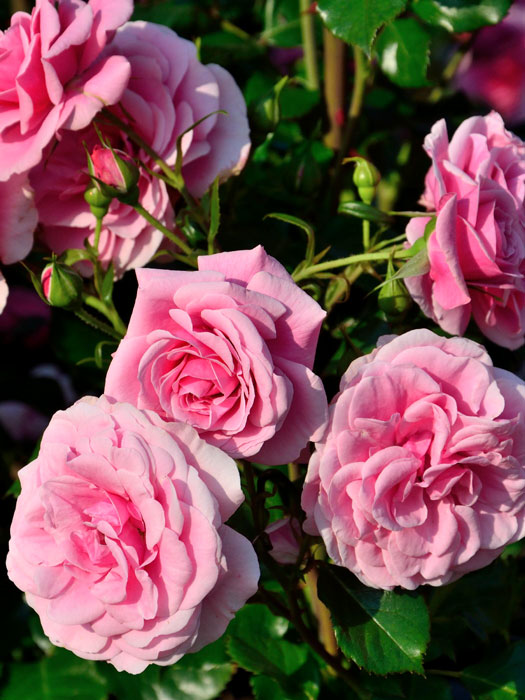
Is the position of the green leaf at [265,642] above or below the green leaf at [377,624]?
below

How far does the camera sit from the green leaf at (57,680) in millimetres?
1107

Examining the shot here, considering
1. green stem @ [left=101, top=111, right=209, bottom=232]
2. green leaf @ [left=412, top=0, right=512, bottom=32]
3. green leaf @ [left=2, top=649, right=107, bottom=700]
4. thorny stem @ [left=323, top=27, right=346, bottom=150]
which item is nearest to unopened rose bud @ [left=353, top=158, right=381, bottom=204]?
Result: green stem @ [left=101, top=111, right=209, bottom=232]

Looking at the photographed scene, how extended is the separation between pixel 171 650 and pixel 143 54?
56 cm

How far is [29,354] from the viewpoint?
147 centimetres

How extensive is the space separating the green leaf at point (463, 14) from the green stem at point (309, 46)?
0.29 metres

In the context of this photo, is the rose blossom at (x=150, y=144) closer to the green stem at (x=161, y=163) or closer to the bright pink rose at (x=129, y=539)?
the green stem at (x=161, y=163)

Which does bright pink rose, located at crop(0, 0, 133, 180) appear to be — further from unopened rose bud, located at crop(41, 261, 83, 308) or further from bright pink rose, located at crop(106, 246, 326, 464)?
bright pink rose, located at crop(106, 246, 326, 464)

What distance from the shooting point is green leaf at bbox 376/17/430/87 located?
1077 mm

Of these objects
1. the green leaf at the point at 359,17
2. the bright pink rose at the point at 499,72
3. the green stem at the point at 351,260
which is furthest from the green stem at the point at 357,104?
the bright pink rose at the point at 499,72

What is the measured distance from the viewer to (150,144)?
0.84 metres

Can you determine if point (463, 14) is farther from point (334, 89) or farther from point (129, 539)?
point (129, 539)

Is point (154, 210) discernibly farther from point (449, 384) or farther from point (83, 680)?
point (83, 680)

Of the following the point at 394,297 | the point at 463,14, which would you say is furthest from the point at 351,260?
the point at 463,14

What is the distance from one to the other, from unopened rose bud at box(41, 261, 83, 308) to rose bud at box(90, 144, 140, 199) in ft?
0.26
